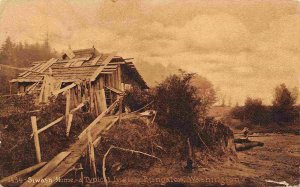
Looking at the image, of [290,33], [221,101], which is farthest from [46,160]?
[290,33]

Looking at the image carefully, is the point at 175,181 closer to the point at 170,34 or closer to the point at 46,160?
the point at 46,160

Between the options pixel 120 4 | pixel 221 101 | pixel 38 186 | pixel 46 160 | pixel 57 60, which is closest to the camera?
pixel 38 186

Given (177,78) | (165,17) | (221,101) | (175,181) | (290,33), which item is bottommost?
(175,181)

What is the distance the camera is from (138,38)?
29.6ft

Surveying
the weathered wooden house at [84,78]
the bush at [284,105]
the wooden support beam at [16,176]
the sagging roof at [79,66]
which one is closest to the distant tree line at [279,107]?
the bush at [284,105]

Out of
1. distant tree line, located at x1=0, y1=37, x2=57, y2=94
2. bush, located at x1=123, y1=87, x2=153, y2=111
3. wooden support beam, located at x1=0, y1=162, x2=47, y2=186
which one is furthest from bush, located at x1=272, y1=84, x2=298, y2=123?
distant tree line, located at x1=0, y1=37, x2=57, y2=94

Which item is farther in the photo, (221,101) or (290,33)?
(221,101)

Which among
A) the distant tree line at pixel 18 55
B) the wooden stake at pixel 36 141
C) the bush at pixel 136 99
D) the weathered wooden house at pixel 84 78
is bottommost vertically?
the wooden stake at pixel 36 141

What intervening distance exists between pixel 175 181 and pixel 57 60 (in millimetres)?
9108

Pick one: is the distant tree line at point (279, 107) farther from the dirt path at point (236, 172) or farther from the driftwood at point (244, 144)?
the dirt path at point (236, 172)

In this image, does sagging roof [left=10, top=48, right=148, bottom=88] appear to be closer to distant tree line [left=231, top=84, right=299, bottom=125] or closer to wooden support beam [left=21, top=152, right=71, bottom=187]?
wooden support beam [left=21, top=152, right=71, bottom=187]

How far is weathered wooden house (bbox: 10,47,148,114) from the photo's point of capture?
11203 mm

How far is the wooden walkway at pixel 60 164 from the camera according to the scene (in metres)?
6.60

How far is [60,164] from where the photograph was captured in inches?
296
